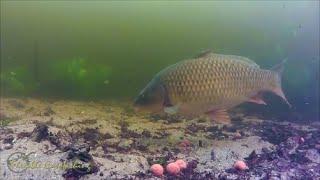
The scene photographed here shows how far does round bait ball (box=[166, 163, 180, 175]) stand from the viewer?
11.6 ft

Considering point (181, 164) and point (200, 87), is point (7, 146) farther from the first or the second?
point (200, 87)

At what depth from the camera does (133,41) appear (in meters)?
13.2

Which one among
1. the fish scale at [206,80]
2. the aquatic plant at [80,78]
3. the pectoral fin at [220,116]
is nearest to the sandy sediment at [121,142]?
the pectoral fin at [220,116]

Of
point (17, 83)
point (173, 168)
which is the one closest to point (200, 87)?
point (173, 168)

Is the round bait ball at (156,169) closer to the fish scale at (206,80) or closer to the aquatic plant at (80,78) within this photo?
the fish scale at (206,80)

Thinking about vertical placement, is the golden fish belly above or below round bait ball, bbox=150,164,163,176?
above

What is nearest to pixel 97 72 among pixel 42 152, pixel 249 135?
pixel 249 135

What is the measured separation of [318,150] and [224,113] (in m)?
1.21

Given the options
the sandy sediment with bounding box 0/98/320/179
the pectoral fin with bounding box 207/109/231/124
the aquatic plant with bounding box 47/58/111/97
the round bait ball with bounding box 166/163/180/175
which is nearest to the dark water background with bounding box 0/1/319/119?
the aquatic plant with bounding box 47/58/111/97

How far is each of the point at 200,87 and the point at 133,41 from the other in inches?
363

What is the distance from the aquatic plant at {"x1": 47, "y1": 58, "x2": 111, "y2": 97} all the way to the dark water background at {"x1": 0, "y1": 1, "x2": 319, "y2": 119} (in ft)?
0.08

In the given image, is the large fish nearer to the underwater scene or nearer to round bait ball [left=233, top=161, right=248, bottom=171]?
the underwater scene

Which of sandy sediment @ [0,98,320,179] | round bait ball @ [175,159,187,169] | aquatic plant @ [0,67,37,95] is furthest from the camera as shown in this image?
aquatic plant @ [0,67,37,95]

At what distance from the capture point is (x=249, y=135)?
5.29 metres
